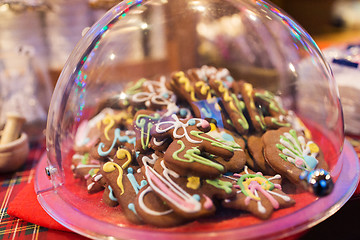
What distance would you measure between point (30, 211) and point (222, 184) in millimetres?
511

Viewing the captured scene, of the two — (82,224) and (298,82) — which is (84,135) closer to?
(82,224)

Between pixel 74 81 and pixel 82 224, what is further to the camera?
pixel 74 81

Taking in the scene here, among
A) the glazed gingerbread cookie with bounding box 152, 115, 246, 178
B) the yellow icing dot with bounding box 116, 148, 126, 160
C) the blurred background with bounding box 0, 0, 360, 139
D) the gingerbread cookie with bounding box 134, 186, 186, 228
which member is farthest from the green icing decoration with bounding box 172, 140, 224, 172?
the blurred background with bounding box 0, 0, 360, 139

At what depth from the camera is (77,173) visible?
3.13 feet

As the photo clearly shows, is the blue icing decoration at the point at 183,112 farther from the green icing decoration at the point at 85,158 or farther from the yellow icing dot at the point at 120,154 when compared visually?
the green icing decoration at the point at 85,158

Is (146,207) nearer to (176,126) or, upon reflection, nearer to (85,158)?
(176,126)

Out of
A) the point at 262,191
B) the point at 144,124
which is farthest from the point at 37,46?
the point at 262,191

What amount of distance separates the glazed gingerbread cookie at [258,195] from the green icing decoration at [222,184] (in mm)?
31

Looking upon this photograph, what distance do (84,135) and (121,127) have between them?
160mm

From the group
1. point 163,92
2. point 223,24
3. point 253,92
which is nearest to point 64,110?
point 163,92

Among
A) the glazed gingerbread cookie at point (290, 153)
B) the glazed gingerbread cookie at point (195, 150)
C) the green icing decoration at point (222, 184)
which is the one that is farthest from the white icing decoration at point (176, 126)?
the glazed gingerbread cookie at point (290, 153)

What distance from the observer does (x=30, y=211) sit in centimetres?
84

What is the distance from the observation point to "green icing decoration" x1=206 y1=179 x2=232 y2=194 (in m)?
0.71

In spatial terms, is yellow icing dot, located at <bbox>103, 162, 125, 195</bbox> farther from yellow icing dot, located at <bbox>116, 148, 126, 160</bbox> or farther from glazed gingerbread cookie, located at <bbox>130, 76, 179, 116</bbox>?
glazed gingerbread cookie, located at <bbox>130, 76, 179, 116</bbox>
